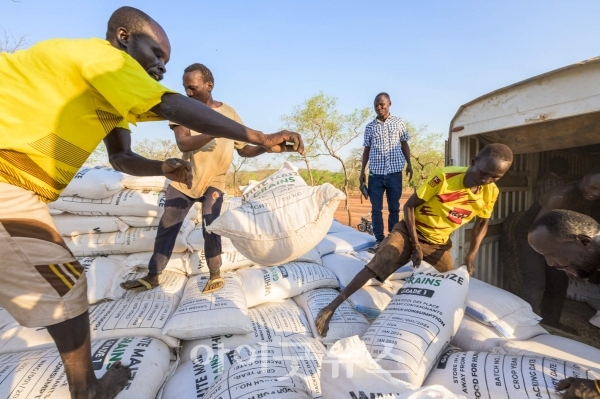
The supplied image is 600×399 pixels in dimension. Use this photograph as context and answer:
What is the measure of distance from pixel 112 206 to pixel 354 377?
2.26 meters

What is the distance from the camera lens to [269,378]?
112 cm

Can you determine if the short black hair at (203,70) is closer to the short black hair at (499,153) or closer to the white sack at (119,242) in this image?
the white sack at (119,242)

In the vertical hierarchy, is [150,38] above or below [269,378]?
above

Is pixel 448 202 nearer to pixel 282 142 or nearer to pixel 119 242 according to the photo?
pixel 282 142

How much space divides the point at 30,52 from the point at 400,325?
169 cm

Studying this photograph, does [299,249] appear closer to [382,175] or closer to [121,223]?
[121,223]

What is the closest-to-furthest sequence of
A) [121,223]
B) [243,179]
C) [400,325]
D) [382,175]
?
[400,325]
[121,223]
[382,175]
[243,179]

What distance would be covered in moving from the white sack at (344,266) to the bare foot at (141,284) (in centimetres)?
120

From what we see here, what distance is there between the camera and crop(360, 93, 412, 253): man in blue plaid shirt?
11.3 ft

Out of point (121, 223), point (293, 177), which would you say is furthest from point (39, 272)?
point (121, 223)

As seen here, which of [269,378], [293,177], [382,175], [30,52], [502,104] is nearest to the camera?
[30,52]

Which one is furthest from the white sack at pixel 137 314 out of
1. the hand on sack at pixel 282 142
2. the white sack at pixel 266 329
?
the hand on sack at pixel 282 142

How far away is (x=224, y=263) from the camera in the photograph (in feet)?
8.04

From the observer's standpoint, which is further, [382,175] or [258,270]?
[382,175]
